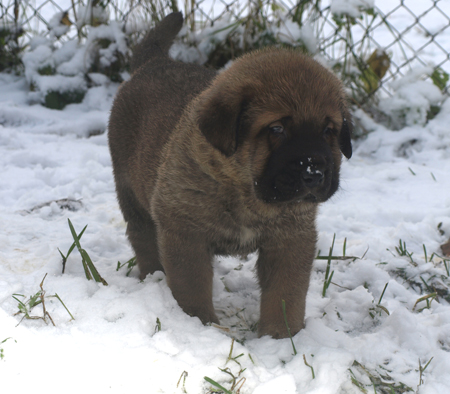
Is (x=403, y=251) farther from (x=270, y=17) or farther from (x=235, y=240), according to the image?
(x=270, y=17)

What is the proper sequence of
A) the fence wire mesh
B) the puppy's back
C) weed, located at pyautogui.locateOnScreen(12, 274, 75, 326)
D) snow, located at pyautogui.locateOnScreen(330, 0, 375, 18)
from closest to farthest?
weed, located at pyautogui.locateOnScreen(12, 274, 75, 326)
the puppy's back
snow, located at pyautogui.locateOnScreen(330, 0, 375, 18)
the fence wire mesh

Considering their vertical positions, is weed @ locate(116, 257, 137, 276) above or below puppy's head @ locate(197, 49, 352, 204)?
below

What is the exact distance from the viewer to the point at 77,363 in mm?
1847

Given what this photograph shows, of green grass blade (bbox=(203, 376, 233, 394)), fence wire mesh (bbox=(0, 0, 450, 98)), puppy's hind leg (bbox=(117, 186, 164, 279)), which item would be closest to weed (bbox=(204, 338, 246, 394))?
green grass blade (bbox=(203, 376, 233, 394))

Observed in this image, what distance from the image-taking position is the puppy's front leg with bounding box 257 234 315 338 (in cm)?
236

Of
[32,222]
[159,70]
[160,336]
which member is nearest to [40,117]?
[32,222]

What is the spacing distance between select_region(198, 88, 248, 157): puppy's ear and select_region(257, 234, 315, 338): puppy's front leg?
19.7 inches

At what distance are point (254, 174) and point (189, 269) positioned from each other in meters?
0.55

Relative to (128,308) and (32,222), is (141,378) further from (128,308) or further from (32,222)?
(32,222)

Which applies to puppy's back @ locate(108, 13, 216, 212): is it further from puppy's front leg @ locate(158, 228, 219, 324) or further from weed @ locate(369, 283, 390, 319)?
weed @ locate(369, 283, 390, 319)

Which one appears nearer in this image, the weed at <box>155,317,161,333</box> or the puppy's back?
the weed at <box>155,317,161,333</box>

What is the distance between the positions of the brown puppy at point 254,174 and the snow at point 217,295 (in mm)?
215

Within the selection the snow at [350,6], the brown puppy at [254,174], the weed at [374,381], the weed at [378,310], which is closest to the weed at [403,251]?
the weed at [378,310]

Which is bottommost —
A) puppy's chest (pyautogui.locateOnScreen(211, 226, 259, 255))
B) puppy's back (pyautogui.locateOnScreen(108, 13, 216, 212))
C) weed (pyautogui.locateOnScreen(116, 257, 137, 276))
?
weed (pyautogui.locateOnScreen(116, 257, 137, 276))
